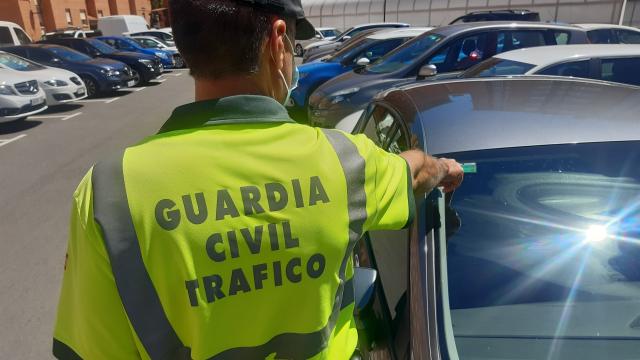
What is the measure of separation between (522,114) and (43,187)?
5688mm

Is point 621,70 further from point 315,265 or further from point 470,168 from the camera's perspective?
point 315,265

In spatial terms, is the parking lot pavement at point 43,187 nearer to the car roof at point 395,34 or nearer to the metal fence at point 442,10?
the car roof at point 395,34

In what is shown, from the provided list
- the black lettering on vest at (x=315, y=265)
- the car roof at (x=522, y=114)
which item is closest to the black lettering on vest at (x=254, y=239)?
the black lettering on vest at (x=315, y=265)

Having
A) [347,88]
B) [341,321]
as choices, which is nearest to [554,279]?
[341,321]

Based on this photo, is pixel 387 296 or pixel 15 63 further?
pixel 15 63

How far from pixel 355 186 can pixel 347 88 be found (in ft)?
18.4

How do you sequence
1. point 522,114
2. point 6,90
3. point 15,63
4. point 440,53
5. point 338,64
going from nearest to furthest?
point 522,114 → point 440,53 → point 6,90 → point 338,64 → point 15,63

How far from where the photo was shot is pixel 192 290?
0.84 m

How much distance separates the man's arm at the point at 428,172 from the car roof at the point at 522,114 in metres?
0.45

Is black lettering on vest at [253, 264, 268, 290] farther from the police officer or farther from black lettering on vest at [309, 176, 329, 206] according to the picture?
black lettering on vest at [309, 176, 329, 206]

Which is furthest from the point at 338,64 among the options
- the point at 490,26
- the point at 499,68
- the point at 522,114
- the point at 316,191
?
the point at 316,191

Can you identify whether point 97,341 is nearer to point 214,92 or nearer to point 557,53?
point 214,92

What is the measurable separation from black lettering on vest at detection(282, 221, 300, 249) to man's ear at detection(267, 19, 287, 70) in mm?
364

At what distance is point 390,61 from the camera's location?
7293 mm
